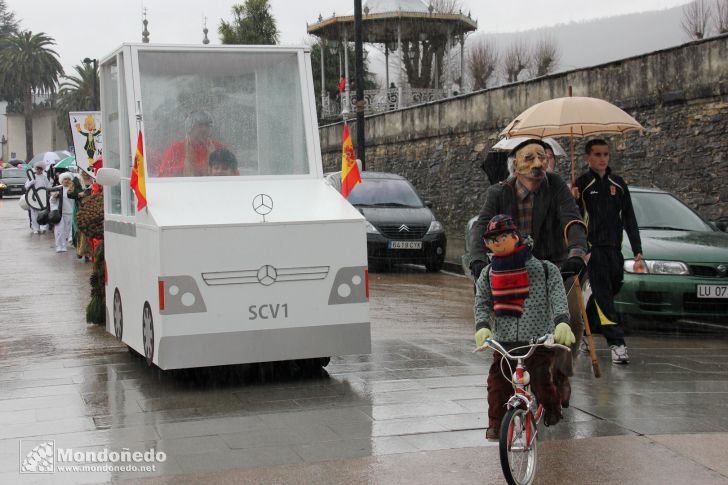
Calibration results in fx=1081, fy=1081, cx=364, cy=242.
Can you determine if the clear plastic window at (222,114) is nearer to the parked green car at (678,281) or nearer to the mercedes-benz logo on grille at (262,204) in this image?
the mercedes-benz logo on grille at (262,204)

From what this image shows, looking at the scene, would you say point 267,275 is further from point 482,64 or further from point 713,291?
point 482,64

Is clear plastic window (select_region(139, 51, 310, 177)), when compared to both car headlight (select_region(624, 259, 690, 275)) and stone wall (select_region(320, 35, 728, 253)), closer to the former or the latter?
car headlight (select_region(624, 259, 690, 275))

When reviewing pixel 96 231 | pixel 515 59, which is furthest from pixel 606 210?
pixel 515 59

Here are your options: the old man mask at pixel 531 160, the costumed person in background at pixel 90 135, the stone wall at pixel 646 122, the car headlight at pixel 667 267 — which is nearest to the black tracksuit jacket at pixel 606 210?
the car headlight at pixel 667 267

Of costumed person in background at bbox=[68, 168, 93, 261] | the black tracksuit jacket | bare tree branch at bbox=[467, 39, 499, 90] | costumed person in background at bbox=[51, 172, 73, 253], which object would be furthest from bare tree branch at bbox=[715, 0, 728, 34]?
the black tracksuit jacket

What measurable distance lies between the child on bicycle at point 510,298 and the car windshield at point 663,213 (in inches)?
267

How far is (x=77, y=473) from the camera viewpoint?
5922mm

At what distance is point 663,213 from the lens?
12.7 metres

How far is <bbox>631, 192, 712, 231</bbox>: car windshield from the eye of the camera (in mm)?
12453

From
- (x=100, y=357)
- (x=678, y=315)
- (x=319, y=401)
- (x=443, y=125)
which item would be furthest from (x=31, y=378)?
(x=443, y=125)

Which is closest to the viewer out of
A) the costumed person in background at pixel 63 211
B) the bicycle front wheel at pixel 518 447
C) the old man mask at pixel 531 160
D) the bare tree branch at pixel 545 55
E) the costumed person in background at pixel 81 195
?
the bicycle front wheel at pixel 518 447

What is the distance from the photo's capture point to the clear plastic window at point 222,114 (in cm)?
884

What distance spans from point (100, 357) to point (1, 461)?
12.0 feet

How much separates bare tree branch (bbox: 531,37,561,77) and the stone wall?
25681 mm
